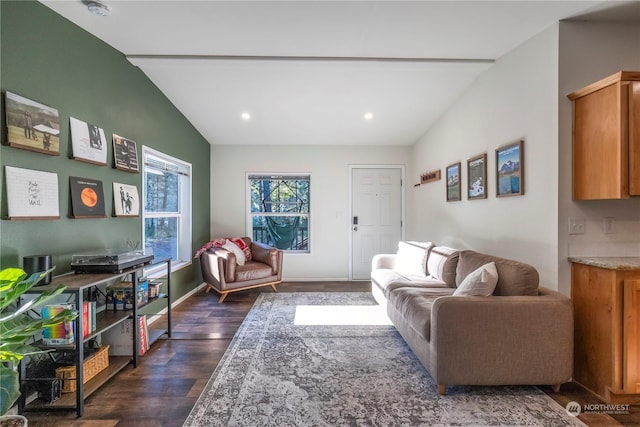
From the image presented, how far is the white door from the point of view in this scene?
206 inches

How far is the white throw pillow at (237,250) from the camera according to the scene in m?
4.33

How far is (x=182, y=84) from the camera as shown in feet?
11.1

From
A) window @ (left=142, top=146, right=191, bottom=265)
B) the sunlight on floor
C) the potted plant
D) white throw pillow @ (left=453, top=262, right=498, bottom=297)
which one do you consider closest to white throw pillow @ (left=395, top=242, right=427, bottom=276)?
the sunlight on floor

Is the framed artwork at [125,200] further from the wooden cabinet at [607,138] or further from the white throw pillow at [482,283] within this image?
the wooden cabinet at [607,138]

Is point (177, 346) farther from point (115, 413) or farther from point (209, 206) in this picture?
point (209, 206)

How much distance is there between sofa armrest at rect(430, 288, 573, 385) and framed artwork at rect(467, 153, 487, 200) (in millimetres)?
1458

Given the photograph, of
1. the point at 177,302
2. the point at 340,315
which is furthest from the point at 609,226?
the point at 177,302

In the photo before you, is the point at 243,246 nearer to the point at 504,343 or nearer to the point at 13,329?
the point at 13,329

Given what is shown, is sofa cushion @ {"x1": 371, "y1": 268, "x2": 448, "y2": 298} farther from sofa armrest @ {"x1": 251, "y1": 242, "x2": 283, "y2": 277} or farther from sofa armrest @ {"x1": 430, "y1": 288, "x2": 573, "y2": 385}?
sofa armrest @ {"x1": 251, "y1": 242, "x2": 283, "y2": 277}

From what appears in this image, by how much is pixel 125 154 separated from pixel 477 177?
3509 millimetres

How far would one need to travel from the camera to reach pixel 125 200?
285 cm

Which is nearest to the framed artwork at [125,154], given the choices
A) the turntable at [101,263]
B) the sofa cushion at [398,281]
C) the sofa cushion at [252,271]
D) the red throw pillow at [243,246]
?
the turntable at [101,263]

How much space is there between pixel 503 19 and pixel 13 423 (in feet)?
12.1

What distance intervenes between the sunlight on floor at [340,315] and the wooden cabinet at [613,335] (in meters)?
1.64
